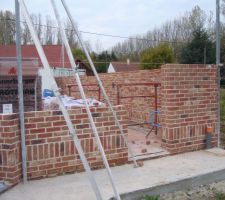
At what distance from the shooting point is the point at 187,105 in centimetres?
539

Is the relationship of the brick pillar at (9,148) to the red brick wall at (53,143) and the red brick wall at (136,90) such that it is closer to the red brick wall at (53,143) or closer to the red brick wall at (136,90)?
the red brick wall at (53,143)

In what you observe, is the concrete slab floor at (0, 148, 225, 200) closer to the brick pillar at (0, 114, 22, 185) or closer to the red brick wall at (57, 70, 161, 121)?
the brick pillar at (0, 114, 22, 185)

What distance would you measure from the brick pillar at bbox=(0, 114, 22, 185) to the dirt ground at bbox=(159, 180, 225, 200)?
1.81 meters

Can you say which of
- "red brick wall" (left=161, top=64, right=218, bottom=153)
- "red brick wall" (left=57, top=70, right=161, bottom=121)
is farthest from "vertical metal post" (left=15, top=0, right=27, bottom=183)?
"red brick wall" (left=57, top=70, right=161, bottom=121)

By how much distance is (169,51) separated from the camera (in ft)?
84.5

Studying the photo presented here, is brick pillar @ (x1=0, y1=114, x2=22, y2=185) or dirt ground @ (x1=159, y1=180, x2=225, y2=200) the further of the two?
dirt ground @ (x1=159, y1=180, x2=225, y2=200)

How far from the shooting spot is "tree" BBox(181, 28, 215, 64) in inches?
841

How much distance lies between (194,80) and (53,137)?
2600mm

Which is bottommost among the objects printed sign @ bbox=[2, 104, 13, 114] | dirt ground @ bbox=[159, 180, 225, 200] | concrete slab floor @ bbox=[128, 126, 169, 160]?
dirt ground @ bbox=[159, 180, 225, 200]

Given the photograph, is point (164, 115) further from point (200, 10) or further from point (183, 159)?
point (200, 10)

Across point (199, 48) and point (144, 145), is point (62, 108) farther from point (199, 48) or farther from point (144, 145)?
point (199, 48)

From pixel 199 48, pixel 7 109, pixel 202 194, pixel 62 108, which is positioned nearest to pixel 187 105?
pixel 202 194

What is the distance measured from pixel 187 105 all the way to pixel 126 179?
1.86m

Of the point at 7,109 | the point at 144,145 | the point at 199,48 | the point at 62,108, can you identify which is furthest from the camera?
the point at 199,48
